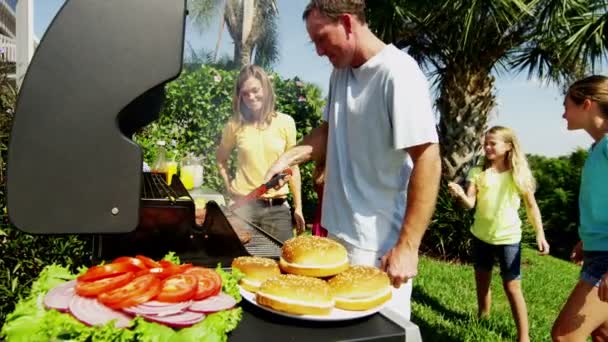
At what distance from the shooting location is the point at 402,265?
1.85m

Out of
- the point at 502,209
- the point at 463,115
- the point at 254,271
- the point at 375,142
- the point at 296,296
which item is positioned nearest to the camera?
the point at 296,296

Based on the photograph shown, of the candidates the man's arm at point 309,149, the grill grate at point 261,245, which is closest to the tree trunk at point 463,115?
the man's arm at point 309,149

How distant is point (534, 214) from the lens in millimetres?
4207

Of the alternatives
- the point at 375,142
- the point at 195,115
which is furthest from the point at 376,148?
the point at 195,115

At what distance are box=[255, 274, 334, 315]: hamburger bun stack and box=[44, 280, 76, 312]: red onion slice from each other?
1.70 feet

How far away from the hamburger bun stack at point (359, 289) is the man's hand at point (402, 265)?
0.88 ft

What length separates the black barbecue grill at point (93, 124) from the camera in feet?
4.13

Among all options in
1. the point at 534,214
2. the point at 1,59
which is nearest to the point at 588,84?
the point at 534,214

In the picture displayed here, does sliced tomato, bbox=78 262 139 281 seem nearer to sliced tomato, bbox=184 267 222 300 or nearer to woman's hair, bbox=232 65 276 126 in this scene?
sliced tomato, bbox=184 267 222 300

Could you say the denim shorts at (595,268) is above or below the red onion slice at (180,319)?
below

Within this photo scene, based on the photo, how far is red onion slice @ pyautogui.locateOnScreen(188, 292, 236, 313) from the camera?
125cm

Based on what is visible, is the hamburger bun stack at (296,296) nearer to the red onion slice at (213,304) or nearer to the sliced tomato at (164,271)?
the red onion slice at (213,304)

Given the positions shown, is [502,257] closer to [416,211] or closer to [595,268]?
[595,268]

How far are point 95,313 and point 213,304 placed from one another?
0.29m
